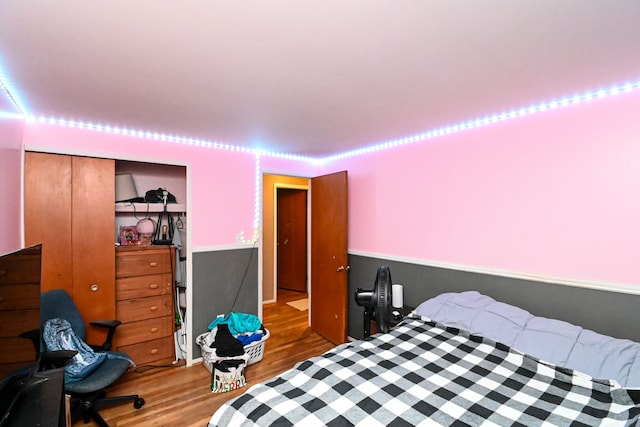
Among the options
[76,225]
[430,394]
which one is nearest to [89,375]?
[76,225]

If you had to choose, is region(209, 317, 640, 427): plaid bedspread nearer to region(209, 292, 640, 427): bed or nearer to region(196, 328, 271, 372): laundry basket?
region(209, 292, 640, 427): bed

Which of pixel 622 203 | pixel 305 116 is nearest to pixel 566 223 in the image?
pixel 622 203

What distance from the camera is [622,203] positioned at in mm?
1788

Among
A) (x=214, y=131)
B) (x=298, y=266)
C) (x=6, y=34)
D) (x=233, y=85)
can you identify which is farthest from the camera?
(x=298, y=266)

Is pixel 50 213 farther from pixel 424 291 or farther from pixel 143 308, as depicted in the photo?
pixel 424 291

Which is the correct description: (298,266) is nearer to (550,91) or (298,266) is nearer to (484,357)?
(484,357)

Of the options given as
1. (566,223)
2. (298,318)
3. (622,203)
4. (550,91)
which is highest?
(550,91)

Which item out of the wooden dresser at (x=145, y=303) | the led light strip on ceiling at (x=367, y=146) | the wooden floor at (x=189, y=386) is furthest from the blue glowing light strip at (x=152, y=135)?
the wooden floor at (x=189, y=386)

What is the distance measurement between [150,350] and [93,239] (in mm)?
1236

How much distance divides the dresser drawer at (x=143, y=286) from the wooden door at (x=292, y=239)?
2.85 metres

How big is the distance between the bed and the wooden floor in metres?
1.28

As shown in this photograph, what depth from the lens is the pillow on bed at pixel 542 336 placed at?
154 cm

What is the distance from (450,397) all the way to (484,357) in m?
0.54

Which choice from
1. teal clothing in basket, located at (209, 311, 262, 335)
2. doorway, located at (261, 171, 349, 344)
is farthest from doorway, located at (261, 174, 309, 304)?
teal clothing in basket, located at (209, 311, 262, 335)
